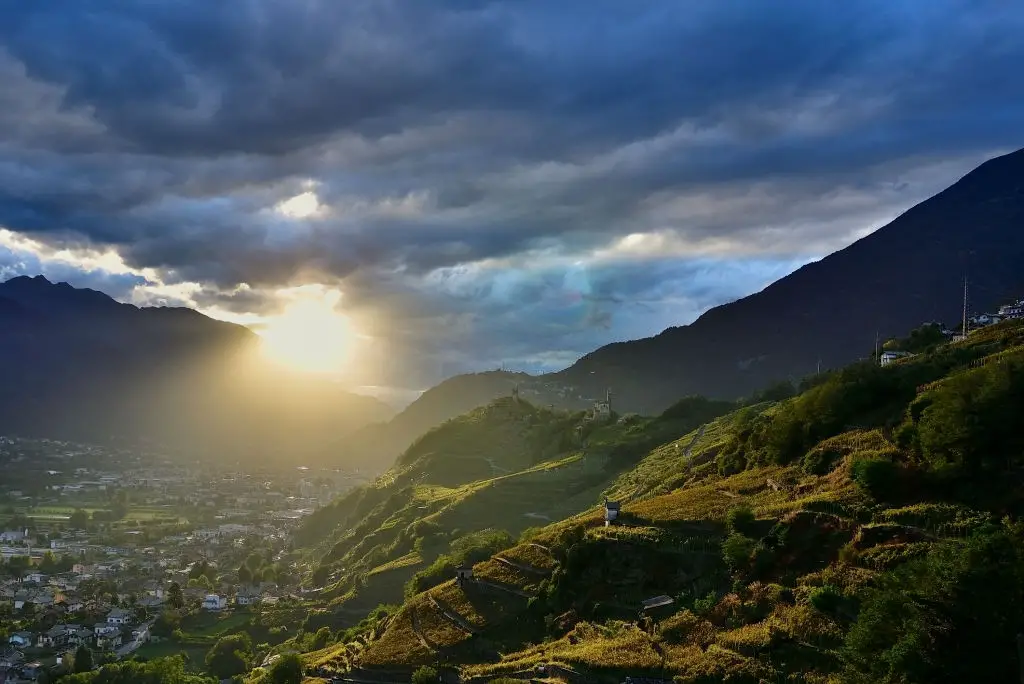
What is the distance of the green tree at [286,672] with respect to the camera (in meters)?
44.5

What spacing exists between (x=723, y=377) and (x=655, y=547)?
15991 cm

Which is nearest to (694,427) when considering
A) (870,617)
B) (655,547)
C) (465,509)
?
(465,509)

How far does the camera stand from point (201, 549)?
12950 cm

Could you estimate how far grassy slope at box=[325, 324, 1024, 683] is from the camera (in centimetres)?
2869

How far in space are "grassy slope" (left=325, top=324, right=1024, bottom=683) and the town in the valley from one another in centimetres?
4337

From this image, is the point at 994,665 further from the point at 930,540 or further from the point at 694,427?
the point at 694,427

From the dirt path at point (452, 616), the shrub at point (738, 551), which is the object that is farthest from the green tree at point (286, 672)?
the shrub at point (738, 551)

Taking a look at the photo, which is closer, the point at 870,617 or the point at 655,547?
the point at 870,617

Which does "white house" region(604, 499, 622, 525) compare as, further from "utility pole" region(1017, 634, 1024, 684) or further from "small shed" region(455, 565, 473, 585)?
"utility pole" region(1017, 634, 1024, 684)

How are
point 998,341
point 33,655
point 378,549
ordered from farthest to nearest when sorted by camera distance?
point 378,549, point 33,655, point 998,341

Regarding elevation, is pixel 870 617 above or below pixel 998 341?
below

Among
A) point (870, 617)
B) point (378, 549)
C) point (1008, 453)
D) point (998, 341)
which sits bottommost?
point (378, 549)

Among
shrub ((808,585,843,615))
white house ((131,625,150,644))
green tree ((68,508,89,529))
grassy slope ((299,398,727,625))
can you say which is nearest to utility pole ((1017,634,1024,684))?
shrub ((808,585,843,615))

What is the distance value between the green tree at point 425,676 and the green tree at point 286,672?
1192 centimetres
